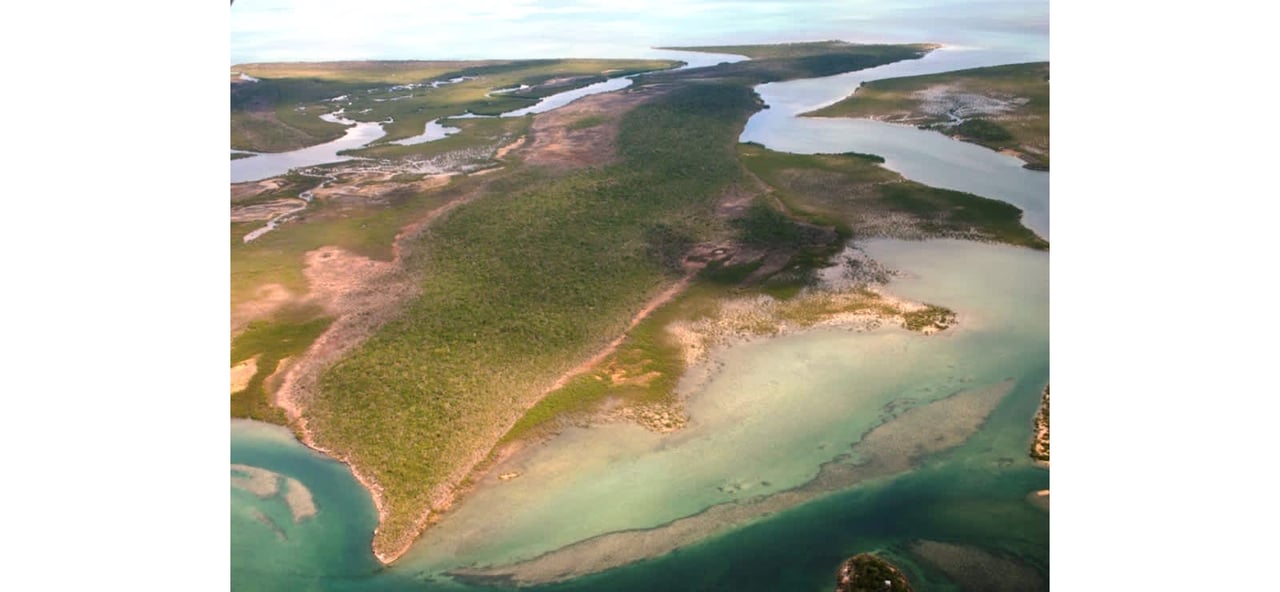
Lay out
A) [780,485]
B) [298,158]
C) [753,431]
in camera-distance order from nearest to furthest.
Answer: [780,485] → [753,431] → [298,158]

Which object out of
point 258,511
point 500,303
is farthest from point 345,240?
point 258,511

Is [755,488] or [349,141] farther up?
[349,141]

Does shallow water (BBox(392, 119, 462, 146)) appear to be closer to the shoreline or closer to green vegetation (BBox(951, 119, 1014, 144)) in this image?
the shoreline

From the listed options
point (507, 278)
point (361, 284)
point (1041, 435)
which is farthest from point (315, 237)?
point (1041, 435)

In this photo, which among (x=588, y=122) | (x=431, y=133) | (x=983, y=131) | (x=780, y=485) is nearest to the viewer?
(x=780, y=485)

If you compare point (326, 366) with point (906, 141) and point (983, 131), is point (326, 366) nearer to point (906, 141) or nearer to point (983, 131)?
point (906, 141)

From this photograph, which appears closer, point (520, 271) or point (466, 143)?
point (520, 271)
